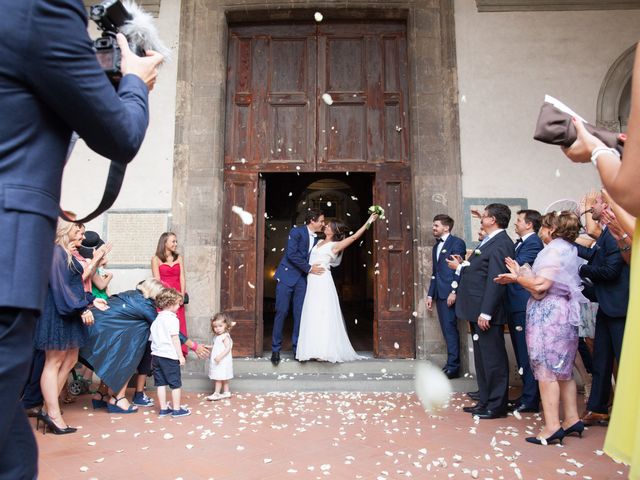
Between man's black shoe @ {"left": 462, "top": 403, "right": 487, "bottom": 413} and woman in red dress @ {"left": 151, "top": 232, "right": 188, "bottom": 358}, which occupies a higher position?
woman in red dress @ {"left": 151, "top": 232, "right": 188, "bottom": 358}

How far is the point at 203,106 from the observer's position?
6.83 metres

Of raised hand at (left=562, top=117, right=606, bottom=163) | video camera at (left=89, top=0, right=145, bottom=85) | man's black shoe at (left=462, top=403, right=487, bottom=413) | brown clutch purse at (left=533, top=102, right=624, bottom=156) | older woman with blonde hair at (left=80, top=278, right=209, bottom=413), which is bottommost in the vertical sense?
man's black shoe at (left=462, top=403, right=487, bottom=413)

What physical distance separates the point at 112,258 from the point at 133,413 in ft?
8.07

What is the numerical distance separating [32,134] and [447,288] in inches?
217

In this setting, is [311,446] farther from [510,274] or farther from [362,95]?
[362,95]

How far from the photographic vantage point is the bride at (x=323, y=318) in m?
6.23

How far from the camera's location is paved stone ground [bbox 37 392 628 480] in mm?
3172

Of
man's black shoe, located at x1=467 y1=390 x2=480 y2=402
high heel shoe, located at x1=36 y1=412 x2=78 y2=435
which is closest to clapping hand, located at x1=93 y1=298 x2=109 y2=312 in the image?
high heel shoe, located at x1=36 y1=412 x2=78 y2=435

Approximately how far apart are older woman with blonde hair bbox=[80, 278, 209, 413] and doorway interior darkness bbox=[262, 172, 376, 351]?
30.2 feet

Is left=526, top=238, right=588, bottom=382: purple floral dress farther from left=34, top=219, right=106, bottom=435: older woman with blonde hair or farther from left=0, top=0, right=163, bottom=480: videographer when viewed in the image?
left=34, top=219, right=106, bottom=435: older woman with blonde hair

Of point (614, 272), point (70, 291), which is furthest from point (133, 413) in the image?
point (614, 272)

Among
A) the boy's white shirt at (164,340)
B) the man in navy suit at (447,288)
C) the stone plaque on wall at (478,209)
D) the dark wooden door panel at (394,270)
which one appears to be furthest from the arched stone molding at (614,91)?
the boy's white shirt at (164,340)

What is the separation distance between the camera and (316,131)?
7.13 metres

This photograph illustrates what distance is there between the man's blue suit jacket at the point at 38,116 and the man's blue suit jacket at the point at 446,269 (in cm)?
536
